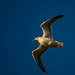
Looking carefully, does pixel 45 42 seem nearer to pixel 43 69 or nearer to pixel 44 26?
pixel 44 26

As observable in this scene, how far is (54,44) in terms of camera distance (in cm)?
1374

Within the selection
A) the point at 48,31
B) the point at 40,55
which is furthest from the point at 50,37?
the point at 40,55

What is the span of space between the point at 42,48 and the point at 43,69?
172 cm

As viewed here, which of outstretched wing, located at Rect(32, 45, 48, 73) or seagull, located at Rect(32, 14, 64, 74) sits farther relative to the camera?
outstretched wing, located at Rect(32, 45, 48, 73)

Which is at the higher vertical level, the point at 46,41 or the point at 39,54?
the point at 46,41

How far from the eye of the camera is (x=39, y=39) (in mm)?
14461

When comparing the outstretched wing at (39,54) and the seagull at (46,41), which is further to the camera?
the outstretched wing at (39,54)

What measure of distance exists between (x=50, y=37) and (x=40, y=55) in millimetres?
1881

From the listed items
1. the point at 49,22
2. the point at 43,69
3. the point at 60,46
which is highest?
the point at 49,22

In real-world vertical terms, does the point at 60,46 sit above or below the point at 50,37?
below

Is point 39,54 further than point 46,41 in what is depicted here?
Yes

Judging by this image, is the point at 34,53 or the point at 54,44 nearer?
the point at 54,44

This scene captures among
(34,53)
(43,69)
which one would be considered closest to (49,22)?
(34,53)

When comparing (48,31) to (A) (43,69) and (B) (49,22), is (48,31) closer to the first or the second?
(B) (49,22)
